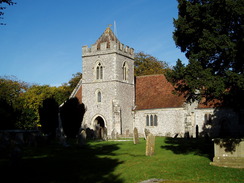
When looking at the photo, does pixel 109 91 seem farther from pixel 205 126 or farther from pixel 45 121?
pixel 205 126

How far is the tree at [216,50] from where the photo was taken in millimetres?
11969

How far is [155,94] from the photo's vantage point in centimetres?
3347

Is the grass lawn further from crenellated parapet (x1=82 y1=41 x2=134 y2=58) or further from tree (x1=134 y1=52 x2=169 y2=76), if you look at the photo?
tree (x1=134 y1=52 x2=169 y2=76)

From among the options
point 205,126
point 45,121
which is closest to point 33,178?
point 45,121

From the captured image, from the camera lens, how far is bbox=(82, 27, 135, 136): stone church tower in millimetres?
31655

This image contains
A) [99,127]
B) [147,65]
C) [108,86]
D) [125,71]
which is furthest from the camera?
[147,65]

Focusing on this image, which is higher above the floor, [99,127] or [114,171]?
[99,127]

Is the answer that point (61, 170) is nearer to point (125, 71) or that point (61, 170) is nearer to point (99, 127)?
point (99, 127)

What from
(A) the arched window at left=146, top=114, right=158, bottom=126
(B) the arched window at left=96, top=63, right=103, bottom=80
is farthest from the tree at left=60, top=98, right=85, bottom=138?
(A) the arched window at left=146, top=114, right=158, bottom=126

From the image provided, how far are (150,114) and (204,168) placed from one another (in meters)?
21.1

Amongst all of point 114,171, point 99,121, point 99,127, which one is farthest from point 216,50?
point 99,121

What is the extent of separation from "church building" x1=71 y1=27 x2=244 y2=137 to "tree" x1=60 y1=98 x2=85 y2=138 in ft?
3.29

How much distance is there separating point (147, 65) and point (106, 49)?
18731 mm

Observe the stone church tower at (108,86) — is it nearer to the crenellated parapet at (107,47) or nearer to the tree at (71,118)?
the crenellated parapet at (107,47)
